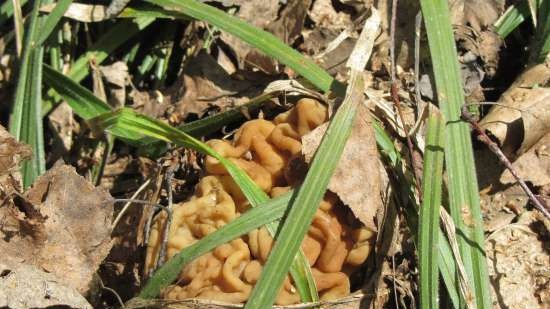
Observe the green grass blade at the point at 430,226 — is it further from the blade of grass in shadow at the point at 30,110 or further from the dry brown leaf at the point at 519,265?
the blade of grass in shadow at the point at 30,110

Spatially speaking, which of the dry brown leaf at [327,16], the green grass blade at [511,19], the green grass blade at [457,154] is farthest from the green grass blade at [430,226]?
the dry brown leaf at [327,16]

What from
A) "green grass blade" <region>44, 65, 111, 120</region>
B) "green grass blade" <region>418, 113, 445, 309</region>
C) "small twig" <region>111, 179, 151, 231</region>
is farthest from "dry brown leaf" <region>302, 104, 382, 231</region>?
"green grass blade" <region>44, 65, 111, 120</region>

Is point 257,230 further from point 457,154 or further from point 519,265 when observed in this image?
point 519,265

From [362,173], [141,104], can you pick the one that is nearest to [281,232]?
[362,173]

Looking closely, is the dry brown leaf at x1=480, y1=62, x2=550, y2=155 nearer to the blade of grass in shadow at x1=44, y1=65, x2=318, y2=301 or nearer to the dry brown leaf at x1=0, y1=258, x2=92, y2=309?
the blade of grass in shadow at x1=44, y1=65, x2=318, y2=301

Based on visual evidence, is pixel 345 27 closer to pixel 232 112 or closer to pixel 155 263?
pixel 232 112

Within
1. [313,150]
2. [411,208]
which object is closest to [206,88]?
[313,150]

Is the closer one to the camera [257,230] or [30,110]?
[257,230]
